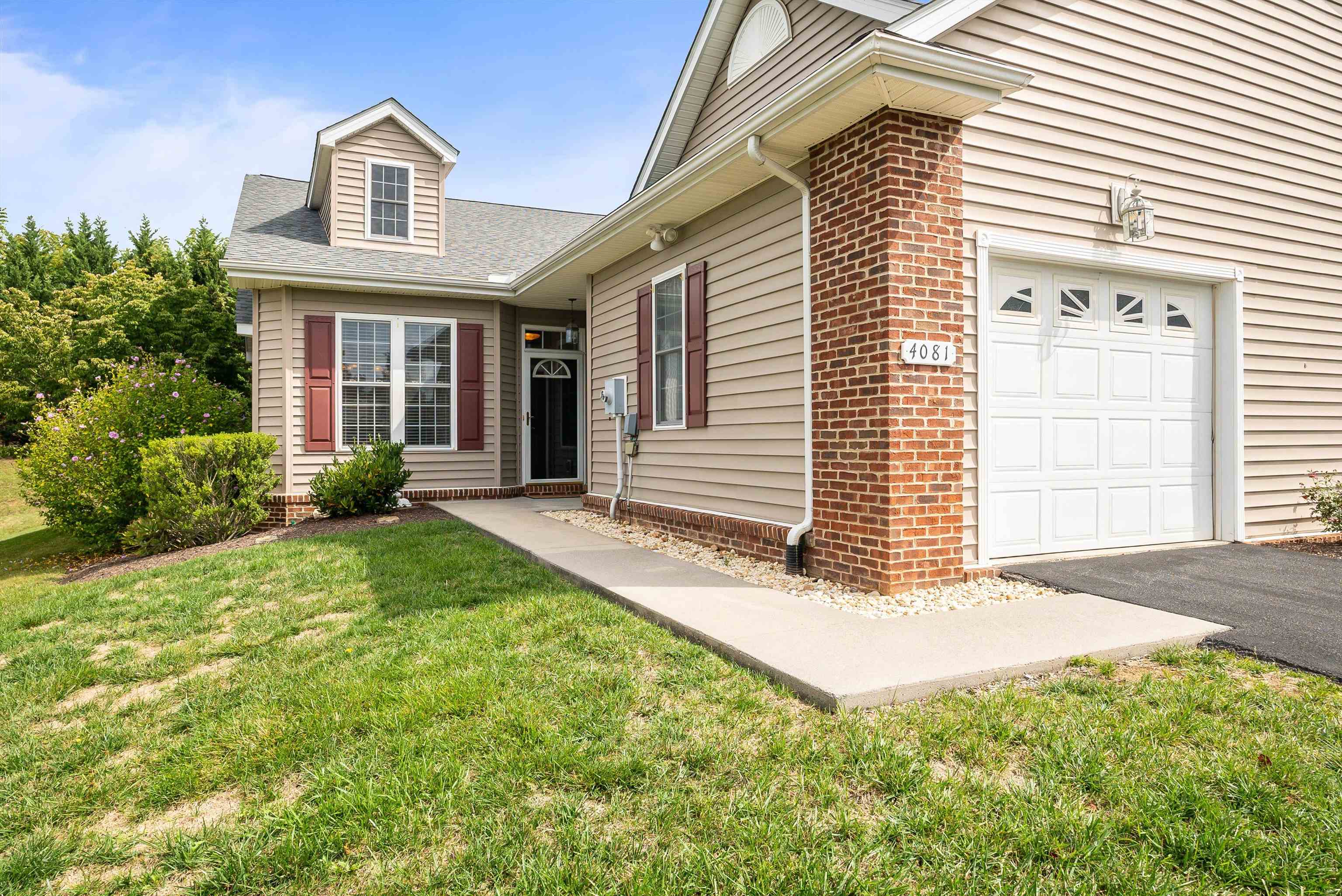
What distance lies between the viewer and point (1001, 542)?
5000 mm

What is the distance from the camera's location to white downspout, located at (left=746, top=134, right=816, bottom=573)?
514 centimetres

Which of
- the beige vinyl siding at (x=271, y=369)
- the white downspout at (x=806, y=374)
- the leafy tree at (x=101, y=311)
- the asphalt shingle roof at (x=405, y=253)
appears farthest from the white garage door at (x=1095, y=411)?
the leafy tree at (x=101, y=311)

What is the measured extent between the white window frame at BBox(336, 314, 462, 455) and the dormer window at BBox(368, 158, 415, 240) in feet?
5.47

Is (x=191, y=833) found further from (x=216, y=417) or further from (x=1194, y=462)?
(x=216, y=417)

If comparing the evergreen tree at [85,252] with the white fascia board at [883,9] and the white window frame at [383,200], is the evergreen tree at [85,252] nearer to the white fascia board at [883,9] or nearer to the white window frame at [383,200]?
the white window frame at [383,200]

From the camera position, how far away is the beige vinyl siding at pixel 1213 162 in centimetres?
504

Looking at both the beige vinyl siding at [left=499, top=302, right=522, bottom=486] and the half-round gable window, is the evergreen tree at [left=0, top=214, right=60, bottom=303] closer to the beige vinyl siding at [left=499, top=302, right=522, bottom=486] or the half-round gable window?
the beige vinyl siding at [left=499, top=302, right=522, bottom=486]

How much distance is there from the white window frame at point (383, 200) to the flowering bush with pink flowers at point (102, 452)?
3391 mm

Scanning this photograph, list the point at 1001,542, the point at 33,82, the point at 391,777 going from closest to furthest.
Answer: the point at 391,777 < the point at 1001,542 < the point at 33,82

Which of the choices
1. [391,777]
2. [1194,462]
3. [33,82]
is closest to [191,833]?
[391,777]

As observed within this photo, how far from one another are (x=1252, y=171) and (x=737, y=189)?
4.25 m

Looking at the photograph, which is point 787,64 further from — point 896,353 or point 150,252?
point 150,252

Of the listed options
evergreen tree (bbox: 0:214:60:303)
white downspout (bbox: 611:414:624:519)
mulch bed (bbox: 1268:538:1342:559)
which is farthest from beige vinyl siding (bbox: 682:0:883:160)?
evergreen tree (bbox: 0:214:60:303)

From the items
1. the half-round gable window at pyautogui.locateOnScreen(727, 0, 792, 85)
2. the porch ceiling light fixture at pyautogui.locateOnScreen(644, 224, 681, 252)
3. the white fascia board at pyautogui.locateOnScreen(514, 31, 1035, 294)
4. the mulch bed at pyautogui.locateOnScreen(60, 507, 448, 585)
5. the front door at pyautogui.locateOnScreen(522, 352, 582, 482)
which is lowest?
the mulch bed at pyautogui.locateOnScreen(60, 507, 448, 585)
